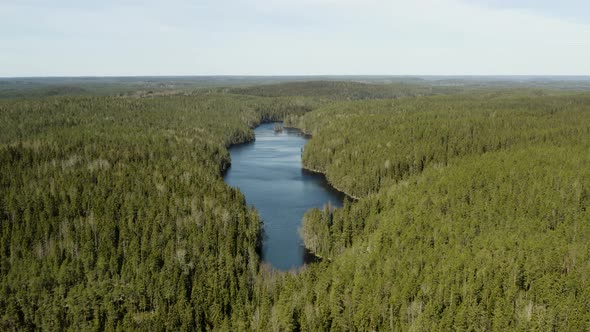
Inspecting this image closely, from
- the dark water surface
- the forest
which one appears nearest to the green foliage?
the forest

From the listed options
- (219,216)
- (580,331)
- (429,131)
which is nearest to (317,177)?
(429,131)

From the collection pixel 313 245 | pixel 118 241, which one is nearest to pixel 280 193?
pixel 313 245

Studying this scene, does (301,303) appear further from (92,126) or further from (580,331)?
(92,126)

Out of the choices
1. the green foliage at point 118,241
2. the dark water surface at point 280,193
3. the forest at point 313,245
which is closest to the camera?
the forest at point 313,245

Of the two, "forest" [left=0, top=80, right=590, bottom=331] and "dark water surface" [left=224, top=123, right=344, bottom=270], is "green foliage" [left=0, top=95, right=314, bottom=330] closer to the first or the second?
"forest" [left=0, top=80, right=590, bottom=331]

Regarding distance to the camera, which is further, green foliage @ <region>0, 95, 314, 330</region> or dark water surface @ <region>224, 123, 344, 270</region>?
dark water surface @ <region>224, 123, 344, 270</region>

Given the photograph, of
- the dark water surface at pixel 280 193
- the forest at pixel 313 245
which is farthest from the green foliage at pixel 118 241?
the dark water surface at pixel 280 193

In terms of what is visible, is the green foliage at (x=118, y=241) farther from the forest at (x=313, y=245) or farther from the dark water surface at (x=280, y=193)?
the dark water surface at (x=280, y=193)
